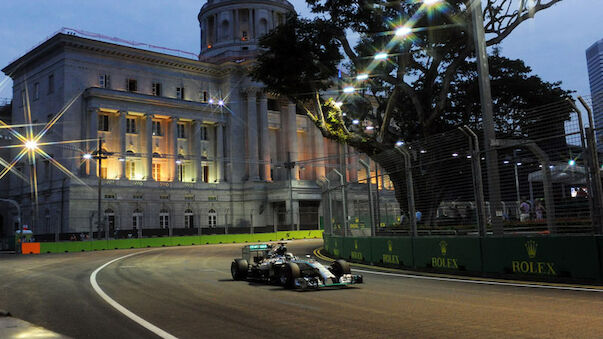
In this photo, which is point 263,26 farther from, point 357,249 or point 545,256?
point 545,256

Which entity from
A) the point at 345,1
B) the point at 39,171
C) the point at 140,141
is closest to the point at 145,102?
the point at 140,141

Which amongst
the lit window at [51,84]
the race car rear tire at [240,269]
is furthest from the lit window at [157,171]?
the race car rear tire at [240,269]

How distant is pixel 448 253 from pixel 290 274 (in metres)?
5.16

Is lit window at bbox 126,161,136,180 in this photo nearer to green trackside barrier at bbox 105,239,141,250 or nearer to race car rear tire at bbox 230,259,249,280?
green trackside barrier at bbox 105,239,141,250

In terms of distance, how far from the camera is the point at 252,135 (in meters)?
73.6

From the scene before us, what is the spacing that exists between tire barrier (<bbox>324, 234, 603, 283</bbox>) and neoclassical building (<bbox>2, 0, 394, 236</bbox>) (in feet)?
135

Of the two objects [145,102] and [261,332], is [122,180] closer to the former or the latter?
[145,102]

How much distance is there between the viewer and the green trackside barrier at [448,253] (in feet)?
47.3

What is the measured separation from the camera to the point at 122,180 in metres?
62.5

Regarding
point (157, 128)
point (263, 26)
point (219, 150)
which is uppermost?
point (263, 26)

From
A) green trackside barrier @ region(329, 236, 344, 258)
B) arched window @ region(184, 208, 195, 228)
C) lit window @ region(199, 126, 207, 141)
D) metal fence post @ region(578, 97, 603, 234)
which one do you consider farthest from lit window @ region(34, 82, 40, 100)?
metal fence post @ region(578, 97, 603, 234)

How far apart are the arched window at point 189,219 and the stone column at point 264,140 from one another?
1146cm

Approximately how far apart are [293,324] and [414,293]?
4020 millimetres

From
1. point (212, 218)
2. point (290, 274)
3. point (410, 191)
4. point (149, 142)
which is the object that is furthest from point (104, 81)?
point (290, 274)
